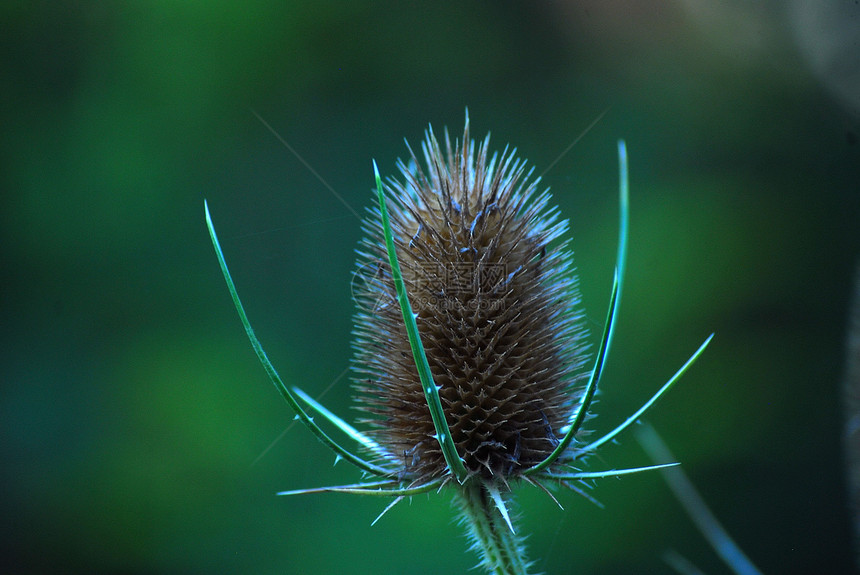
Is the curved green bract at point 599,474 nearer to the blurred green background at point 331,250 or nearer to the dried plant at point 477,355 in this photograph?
the dried plant at point 477,355

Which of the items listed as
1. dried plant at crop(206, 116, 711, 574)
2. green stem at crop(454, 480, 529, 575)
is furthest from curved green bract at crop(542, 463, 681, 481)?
green stem at crop(454, 480, 529, 575)

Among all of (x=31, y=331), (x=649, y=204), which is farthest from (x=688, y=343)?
(x=31, y=331)

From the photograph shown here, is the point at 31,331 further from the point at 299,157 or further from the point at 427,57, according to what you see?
the point at 427,57

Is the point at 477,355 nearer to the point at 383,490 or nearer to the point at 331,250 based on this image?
the point at 383,490

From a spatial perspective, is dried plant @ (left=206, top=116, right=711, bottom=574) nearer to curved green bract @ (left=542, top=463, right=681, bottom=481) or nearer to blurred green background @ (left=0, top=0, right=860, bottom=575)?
curved green bract @ (left=542, top=463, right=681, bottom=481)

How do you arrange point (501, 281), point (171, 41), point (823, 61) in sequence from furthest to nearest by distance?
point (171, 41) < point (823, 61) < point (501, 281)

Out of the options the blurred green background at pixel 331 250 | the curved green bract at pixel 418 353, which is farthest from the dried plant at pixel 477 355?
the blurred green background at pixel 331 250
